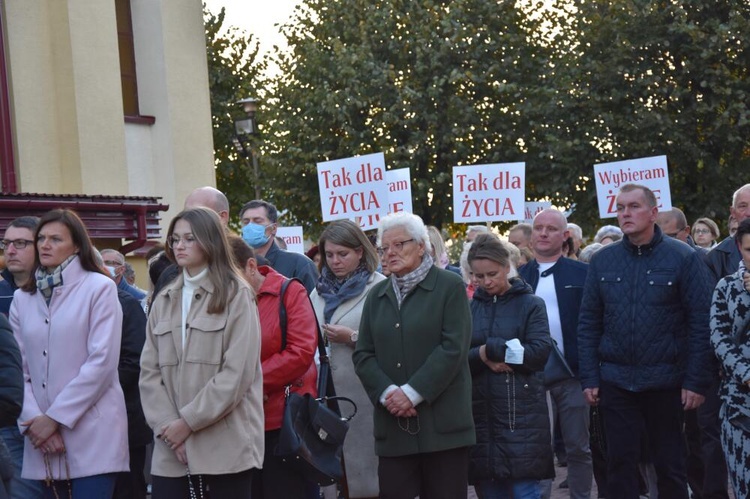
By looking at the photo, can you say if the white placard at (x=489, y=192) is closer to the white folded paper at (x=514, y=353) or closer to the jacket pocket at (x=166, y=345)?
the white folded paper at (x=514, y=353)

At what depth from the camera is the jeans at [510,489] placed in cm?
817

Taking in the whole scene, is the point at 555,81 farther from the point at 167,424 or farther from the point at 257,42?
the point at 167,424

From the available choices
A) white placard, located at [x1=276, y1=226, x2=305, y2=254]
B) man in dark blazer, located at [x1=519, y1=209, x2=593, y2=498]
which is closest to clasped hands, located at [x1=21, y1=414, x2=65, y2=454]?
man in dark blazer, located at [x1=519, y1=209, x2=593, y2=498]

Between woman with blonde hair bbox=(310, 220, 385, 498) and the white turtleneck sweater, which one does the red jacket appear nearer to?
the white turtleneck sweater

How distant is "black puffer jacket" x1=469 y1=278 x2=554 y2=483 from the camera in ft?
26.5

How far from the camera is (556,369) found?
9.67 metres

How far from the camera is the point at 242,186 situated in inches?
1577

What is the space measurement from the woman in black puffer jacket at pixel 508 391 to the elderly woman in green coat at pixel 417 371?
622 mm

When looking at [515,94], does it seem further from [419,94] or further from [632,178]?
[632,178]

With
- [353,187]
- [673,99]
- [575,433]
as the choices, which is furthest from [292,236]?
[673,99]

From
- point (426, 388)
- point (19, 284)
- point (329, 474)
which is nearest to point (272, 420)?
point (329, 474)

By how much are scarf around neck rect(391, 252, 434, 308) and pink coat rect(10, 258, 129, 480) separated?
62.5 inches

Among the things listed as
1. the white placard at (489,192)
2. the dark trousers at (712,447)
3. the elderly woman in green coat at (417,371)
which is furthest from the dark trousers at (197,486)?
the white placard at (489,192)

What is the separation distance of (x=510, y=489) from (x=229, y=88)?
31764 millimetres
